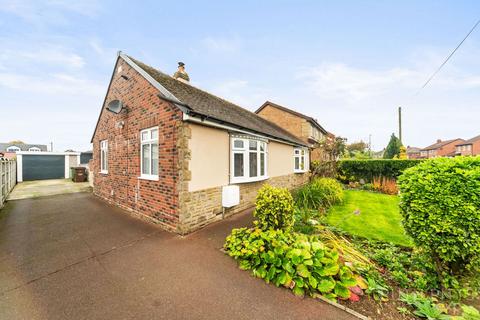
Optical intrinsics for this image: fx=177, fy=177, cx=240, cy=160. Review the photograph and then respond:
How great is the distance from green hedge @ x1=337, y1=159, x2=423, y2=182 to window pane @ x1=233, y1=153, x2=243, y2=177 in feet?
41.3

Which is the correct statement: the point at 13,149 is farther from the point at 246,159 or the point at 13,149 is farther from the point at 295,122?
the point at 246,159

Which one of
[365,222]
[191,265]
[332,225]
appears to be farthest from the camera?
[365,222]

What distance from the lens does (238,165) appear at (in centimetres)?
718

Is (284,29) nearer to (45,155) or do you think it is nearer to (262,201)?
(262,201)

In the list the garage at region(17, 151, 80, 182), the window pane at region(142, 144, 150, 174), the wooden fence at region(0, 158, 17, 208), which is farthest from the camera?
the garage at region(17, 151, 80, 182)

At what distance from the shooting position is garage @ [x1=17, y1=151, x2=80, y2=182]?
1891 centimetres

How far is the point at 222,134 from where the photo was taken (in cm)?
645

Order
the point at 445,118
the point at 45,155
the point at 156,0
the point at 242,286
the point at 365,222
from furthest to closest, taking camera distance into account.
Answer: the point at 45,155, the point at 445,118, the point at 156,0, the point at 365,222, the point at 242,286

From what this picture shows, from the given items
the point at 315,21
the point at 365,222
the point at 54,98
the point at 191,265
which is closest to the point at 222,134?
the point at 191,265

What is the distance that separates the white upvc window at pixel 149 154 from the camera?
616cm

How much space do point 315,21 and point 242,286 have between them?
34.2 feet

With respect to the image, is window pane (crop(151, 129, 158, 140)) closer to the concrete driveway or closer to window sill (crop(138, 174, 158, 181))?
window sill (crop(138, 174, 158, 181))

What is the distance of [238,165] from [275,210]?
3123mm

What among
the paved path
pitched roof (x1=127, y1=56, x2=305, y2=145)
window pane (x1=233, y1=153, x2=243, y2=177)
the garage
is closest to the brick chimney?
pitched roof (x1=127, y1=56, x2=305, y2=145)
